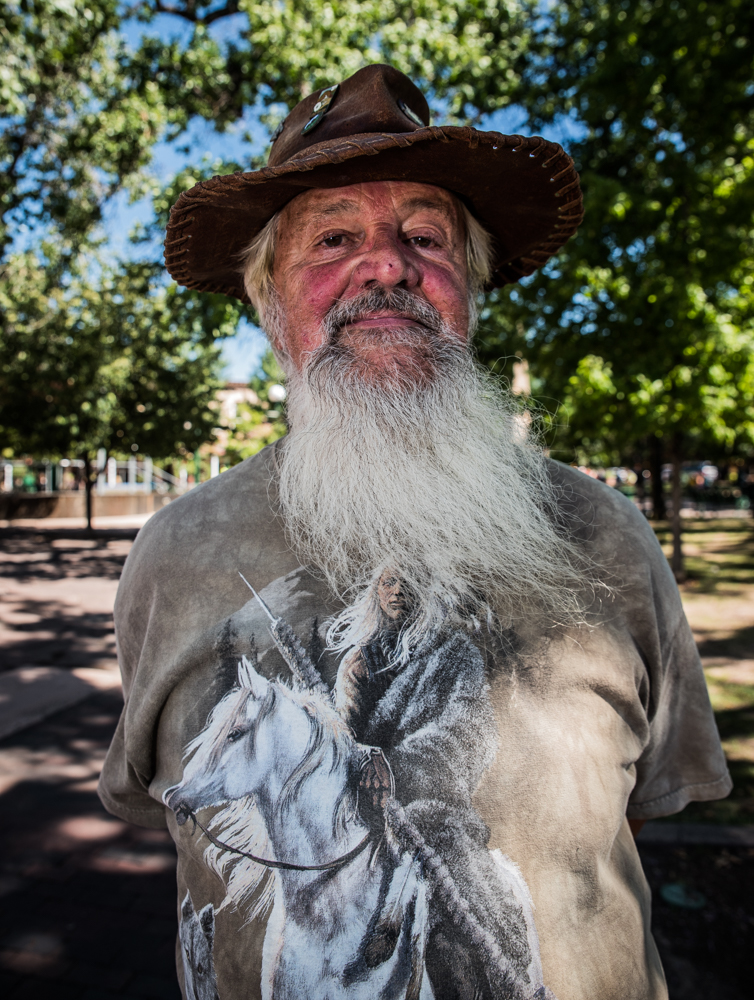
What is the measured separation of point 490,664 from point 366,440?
0.52m

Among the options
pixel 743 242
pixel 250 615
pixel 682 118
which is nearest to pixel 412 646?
pixel 250 615

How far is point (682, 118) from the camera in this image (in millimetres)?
7125

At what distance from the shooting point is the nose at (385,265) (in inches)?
56.6

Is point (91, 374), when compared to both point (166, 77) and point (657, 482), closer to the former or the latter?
point (166, 77)

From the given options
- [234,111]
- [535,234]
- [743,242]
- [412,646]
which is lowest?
[412,646]

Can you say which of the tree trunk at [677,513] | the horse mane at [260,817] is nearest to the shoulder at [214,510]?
the horse mane at [260,817]

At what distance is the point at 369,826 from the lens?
1.11 meters

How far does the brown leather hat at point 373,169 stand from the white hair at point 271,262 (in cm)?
2

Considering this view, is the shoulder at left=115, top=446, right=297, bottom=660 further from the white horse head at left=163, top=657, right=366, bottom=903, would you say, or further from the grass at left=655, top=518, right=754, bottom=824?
the grass at left=655, top=518, right=754, bottom=824

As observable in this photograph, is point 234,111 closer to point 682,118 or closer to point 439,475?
point 682,118

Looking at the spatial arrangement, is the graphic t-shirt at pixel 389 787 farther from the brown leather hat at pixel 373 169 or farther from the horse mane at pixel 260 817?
the brown leather hat at pixel 373 169

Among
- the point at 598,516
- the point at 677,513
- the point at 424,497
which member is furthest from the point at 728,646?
the point at 424,497

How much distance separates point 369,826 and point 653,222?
731cm

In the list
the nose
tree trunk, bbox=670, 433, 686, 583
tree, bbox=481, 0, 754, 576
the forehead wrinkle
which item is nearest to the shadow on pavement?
the nose
